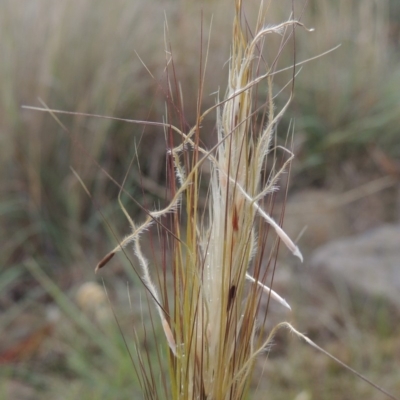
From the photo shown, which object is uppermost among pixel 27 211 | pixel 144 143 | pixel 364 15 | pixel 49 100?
pixel 364 15

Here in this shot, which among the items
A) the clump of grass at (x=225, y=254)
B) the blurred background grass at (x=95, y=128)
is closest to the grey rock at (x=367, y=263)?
the blurred background grass at (x=95, y=128)

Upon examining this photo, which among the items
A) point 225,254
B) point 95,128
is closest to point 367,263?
point 95,128

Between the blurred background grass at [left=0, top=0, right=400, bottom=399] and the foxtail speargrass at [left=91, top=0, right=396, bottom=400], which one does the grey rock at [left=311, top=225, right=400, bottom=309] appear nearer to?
the blurred background grass at [left=0, top=0, right=400, bottom=399]

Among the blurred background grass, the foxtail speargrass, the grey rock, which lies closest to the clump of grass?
the foxtail speargrass

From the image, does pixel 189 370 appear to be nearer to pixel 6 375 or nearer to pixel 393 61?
pixel 6 375

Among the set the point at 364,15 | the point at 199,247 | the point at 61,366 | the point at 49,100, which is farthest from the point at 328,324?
the point at 364,15
